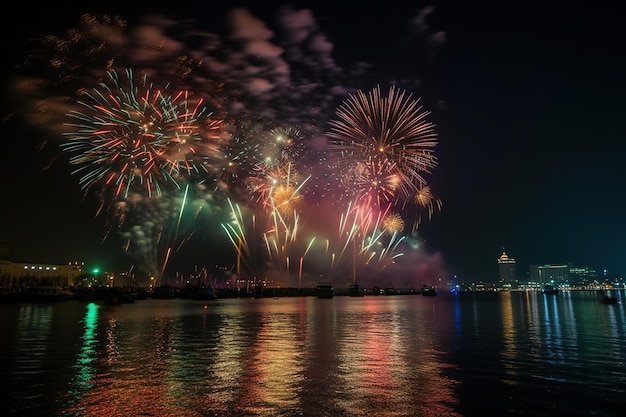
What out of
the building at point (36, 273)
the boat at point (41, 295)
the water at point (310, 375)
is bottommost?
the water at point (310, 375)

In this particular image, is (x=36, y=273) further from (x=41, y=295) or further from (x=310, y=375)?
(x=310, y=375)

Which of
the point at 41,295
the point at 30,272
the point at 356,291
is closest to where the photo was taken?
the point at 41,295

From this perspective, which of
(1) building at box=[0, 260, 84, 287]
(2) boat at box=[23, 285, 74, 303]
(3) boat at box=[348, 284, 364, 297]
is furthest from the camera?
(3) boat at box=[348, 284, 364, 297]

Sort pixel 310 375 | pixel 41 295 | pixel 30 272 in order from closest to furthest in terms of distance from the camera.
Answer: pixel 310 375 < pixel 41 295 < pixel 30 272

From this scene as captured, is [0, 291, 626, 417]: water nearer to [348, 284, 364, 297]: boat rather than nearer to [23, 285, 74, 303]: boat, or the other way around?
[23, 285, 74, 303]: boat

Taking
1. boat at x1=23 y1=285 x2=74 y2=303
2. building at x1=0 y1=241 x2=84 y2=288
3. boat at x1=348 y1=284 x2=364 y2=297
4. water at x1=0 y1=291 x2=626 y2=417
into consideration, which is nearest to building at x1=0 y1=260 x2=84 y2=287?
building at x1=0 y1=241 x2=84 y2=288

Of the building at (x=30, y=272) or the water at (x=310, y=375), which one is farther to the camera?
the building at (x=30, y=272)

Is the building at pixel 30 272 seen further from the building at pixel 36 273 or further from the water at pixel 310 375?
the water at pixel 310 375

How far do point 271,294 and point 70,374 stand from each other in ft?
567

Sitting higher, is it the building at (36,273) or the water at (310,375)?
the building at (36,273)

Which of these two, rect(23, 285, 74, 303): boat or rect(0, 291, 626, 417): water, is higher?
rect(23, 285, 74, 303): boat

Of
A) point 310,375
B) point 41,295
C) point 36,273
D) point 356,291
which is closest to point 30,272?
point 36,273

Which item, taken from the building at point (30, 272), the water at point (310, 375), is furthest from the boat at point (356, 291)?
the water at point (310, 375)

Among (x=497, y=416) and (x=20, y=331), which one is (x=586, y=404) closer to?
(x=497, y=416)
